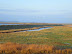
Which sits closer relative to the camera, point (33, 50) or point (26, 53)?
point (26, 53)

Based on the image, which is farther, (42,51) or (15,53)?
(42,51)

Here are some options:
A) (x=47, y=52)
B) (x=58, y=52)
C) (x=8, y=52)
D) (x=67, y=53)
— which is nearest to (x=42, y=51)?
(x=47, y=52)

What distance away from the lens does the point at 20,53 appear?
11.3 m

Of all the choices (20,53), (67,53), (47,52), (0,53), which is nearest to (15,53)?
(20,53)

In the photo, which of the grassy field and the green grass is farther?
the green grass

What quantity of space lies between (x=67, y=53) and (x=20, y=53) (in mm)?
4536

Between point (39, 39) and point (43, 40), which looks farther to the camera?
point (39, 39)

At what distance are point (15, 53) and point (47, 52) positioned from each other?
3131 mm

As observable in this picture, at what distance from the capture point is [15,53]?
1135cm

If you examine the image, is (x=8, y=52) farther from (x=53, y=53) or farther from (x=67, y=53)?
(x=67, y=53)

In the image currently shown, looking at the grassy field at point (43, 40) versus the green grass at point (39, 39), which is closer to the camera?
the grassy field at point (43, 40)

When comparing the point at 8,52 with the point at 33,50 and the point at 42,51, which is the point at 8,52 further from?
the point at 42,51

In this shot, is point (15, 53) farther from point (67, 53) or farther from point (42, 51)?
point (67, 53)

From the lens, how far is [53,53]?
11508 millimetres
